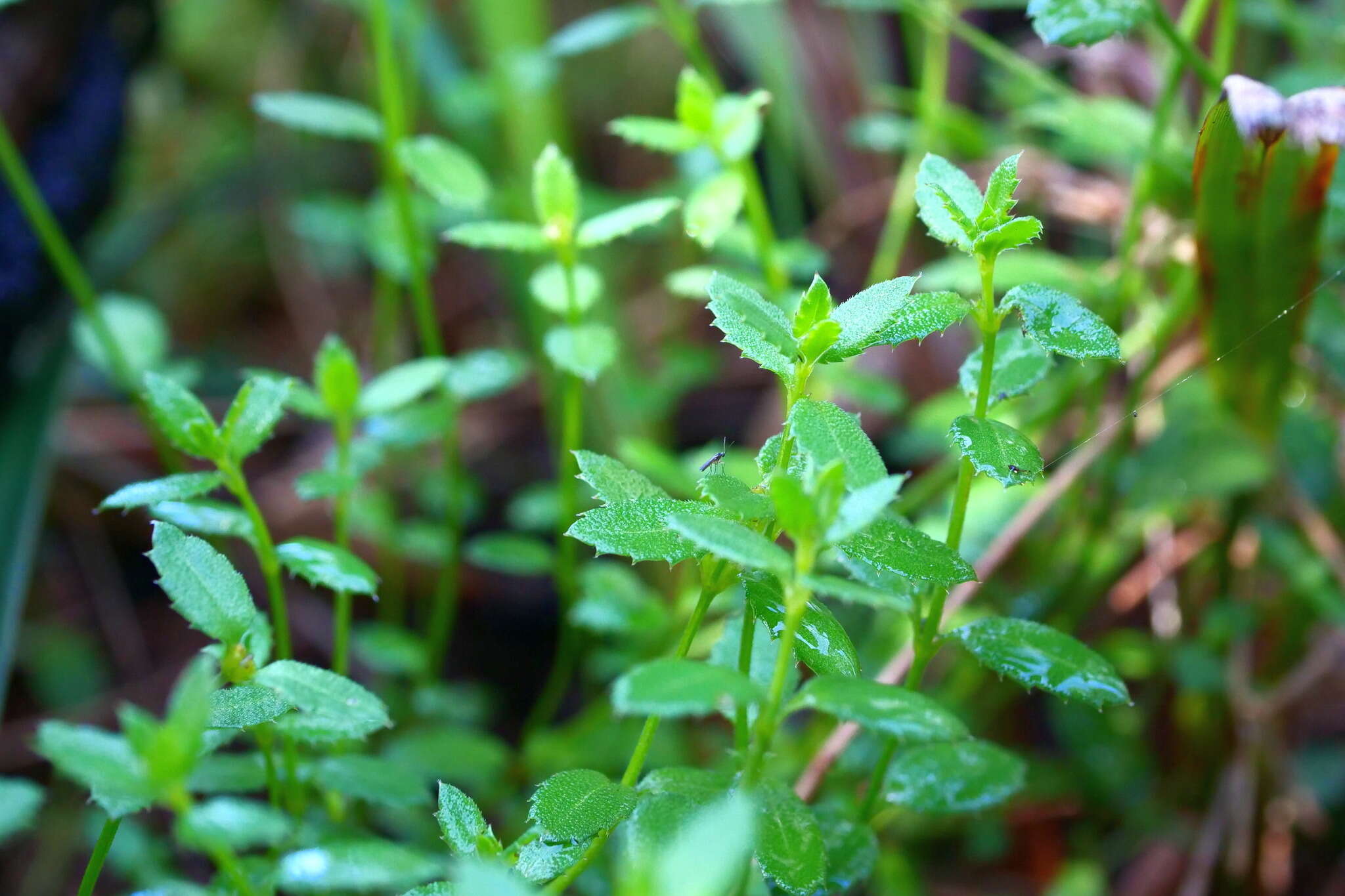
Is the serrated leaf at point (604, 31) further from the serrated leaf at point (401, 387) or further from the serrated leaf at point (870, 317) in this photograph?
the serrated leaf at point (870, 317)

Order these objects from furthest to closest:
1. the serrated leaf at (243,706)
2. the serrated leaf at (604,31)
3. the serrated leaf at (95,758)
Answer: the serrated leaf at (604,31) < the serrated leaf at (243,706) < the serrated leaf at (95,758)

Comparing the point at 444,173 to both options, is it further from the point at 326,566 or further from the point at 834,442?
the point at 834,442

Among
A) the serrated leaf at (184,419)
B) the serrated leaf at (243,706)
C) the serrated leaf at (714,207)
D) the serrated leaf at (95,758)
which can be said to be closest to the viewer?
the serrated leaf at (95,758)

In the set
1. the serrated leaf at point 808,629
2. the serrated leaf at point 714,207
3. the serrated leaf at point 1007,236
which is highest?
the serrated leaf at point 1007,236

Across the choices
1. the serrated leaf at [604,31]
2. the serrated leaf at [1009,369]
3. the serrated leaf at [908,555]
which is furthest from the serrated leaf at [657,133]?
the serrated leaf at [908,555]

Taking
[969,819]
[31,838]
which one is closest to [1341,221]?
[969,819]

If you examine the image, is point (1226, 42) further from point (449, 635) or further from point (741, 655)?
point (449, 635)

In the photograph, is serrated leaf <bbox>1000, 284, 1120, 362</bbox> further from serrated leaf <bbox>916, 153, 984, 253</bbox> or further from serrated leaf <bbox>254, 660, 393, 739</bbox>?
serrated leaf <bbox>254, 660, 393, 739</bbox>
